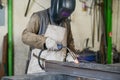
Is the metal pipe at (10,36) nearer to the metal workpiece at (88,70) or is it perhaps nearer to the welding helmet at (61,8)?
the welding helmet at (61,8)

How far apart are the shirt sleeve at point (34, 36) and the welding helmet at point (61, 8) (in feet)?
0.58

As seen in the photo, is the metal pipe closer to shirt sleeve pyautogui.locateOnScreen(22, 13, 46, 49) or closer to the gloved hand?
shirt sleeve pyautogui.locateOnScreen(22, 13, 46, 49)

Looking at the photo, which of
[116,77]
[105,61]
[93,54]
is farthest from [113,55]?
[116,77]

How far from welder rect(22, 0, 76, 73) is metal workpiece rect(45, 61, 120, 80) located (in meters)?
0.53

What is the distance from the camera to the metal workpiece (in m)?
1.18

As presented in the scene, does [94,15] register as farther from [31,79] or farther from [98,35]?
[31,79]

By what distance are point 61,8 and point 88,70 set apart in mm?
955

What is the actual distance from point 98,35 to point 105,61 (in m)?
0.47

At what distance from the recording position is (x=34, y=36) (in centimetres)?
210

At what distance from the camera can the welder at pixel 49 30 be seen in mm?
2100

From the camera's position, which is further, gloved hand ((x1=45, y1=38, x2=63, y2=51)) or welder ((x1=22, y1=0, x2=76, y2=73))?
welder ((x1=22, y1=0, x2=76, y2=73))

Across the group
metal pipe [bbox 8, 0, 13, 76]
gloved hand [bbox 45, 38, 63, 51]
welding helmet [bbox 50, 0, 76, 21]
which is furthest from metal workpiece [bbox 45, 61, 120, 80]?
metal pipe [bbox 8, 0, 13, 76]

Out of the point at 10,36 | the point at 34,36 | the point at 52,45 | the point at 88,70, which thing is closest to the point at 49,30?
the point at 34,36

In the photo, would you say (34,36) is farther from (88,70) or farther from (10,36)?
(88,70)
